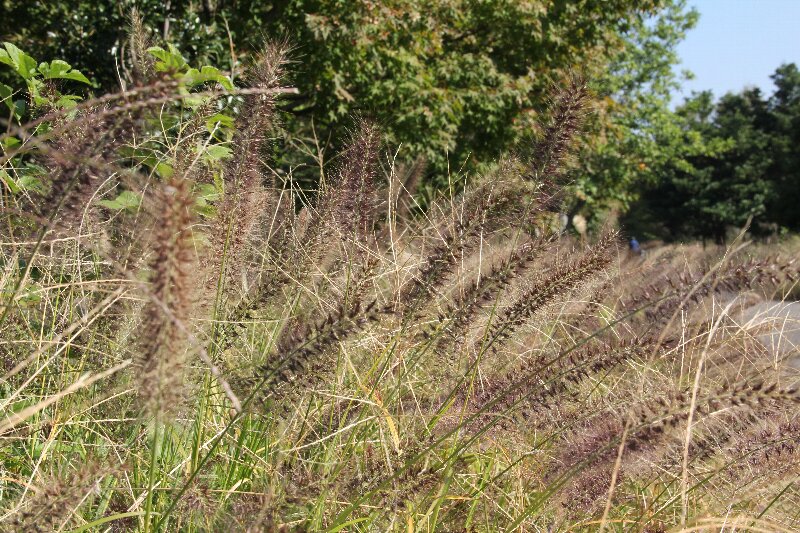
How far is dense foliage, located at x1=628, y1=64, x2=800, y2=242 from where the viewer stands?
4391 cm

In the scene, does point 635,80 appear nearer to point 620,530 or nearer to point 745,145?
point 745,145

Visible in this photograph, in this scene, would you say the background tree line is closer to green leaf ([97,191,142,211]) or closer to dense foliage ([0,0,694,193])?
dense foliage ([0,0,694,193])

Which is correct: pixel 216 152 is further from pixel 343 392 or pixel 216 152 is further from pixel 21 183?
pixel 343 392

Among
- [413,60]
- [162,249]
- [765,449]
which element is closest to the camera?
[162,249]

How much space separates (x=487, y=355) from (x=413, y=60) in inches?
373

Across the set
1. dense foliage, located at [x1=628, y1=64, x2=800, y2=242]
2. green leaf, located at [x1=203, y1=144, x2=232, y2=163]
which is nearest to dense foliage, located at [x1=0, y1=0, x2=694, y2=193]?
green leaf, located at [x1=203, y1=144, x2=232, y2=163]

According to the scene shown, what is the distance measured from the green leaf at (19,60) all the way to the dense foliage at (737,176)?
40.7 m

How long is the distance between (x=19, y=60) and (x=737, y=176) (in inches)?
1849

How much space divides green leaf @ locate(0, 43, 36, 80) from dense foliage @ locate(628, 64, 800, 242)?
4069 centimetres

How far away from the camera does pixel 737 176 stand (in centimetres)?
4553

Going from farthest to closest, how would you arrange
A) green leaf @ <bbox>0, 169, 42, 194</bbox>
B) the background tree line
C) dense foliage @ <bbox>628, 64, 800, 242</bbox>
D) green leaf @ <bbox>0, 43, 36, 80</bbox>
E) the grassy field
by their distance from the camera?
dense foliage @ <bbox>628, 64, 800, 242</bbox> → the background tree line → green leaf @ <bbox>0, 43, 36, 80</bbox> → green leaf @ <bbox>0, 169, 42, 194</bbox> → the grassy field

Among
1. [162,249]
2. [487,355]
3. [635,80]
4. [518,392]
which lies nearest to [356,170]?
[487,355]

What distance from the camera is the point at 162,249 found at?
106 cm

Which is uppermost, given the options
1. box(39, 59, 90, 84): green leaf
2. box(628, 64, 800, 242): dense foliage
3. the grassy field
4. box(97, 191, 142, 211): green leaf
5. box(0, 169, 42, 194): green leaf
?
box(39, 59, 90, 84): green leaf
